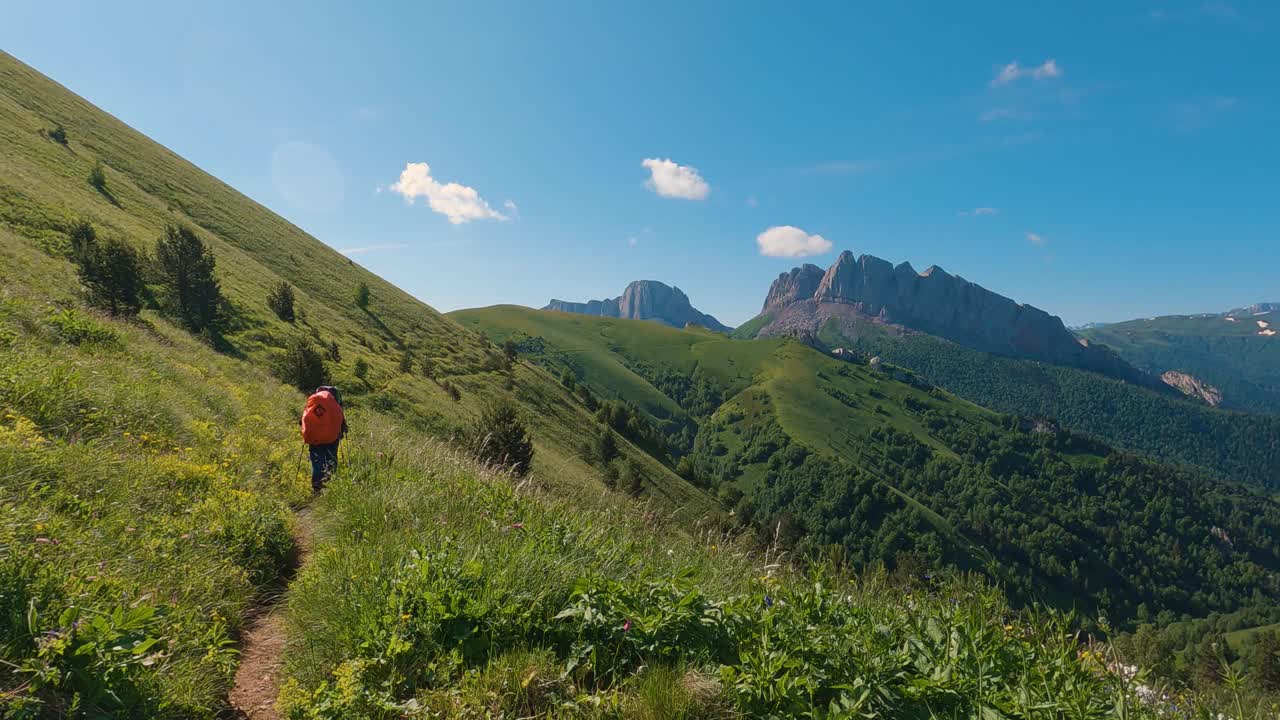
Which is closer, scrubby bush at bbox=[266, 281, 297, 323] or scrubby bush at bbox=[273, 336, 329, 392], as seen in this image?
scrubby bush at bbox=[273, 336, 329, 392]

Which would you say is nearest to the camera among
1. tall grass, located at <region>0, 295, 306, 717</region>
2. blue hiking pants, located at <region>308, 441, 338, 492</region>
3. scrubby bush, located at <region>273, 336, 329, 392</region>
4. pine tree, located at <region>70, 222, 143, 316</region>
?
tall grass, located at <region>0, 295, 306, 717</region>

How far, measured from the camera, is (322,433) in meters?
8.29

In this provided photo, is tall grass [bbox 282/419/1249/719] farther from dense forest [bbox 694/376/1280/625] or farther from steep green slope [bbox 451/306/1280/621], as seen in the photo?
steep green slope [bbox 451/306/1280/621]

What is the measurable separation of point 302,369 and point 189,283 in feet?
29.4

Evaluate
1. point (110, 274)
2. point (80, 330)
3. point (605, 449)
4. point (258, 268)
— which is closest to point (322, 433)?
point (80, 330)

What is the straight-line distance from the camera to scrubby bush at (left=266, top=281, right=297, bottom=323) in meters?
32.3

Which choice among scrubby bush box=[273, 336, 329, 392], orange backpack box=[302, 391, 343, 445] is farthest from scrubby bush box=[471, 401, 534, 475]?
orange backpack box=[302, 391, 343, 445]

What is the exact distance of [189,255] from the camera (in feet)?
82.7

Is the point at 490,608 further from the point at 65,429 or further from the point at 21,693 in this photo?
the point at 65,429

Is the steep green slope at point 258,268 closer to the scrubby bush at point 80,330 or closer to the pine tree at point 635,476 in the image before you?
the pine tree at point 635,476

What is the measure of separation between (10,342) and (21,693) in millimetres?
8496

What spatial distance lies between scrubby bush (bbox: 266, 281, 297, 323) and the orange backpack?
28.7m

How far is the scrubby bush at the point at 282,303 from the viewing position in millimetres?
32312

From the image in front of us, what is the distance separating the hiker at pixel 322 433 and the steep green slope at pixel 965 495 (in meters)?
128
